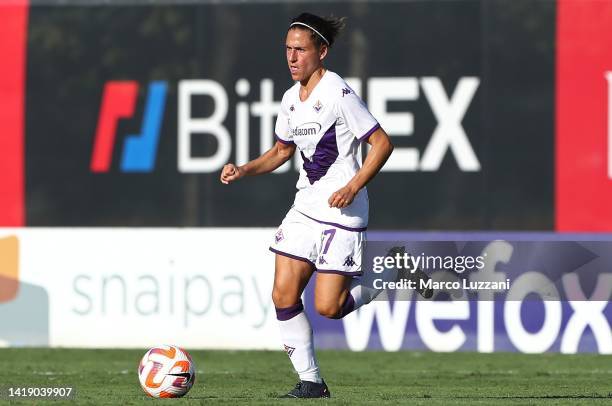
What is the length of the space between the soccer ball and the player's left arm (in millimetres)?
1370

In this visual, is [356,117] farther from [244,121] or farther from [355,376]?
[244,121]

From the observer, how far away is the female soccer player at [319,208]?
8453mm

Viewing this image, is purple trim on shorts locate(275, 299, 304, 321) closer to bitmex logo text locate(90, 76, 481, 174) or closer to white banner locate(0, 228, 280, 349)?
white banner locate(0, 228, 280, 349)

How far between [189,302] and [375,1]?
3222 millimetres

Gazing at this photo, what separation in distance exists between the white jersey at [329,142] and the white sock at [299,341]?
583mm

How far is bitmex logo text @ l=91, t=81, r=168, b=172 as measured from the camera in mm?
13500

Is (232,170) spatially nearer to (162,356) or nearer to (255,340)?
(162,356)

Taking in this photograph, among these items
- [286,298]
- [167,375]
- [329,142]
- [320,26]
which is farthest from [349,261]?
[320,26]

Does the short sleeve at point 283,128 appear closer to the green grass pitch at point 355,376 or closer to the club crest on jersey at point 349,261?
the club crest on jersey at point 349,261

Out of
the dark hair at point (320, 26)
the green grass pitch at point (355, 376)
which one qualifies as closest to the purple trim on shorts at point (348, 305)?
the green grass pitch at point (355, 376)

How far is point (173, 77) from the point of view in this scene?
13477 millimetres

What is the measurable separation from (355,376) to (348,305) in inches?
102

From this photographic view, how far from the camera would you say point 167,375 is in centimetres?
859

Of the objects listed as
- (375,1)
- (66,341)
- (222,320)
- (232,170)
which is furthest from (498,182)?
(232,170)
